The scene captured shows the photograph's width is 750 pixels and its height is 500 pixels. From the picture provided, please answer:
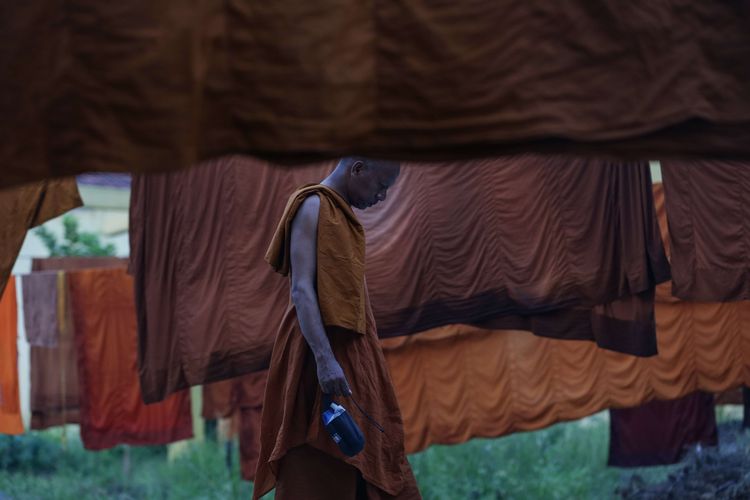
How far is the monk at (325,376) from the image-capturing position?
326 cm

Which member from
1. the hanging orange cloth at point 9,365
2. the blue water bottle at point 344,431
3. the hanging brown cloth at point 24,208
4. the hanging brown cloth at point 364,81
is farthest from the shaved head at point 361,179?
the hanging orange cloth at point 9,365

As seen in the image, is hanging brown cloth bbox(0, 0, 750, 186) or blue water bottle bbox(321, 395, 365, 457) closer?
hanging brown cloth bbox(0, 0, 750, 186)

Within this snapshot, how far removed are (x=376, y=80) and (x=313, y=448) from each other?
1878mm

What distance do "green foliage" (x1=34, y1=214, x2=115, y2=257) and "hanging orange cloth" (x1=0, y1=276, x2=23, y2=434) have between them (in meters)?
5.10

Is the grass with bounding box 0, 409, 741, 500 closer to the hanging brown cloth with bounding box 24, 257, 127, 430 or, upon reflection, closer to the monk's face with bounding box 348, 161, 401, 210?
the hanging brown cloth with bounding box 24, 257, 127, 430

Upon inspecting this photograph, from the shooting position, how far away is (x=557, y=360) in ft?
21.6

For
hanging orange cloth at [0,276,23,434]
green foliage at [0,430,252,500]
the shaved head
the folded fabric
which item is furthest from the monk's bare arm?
hanging orange cloth at [0,276,23,434]

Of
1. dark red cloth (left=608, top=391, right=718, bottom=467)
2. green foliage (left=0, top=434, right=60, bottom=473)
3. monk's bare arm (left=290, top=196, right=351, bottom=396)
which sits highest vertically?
monk's bare arm (left=290, top=196, right=351, bottom=396)

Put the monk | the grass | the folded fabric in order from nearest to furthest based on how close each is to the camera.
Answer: the monk < the folded fabric < the grass

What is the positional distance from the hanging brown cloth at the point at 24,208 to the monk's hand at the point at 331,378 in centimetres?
104

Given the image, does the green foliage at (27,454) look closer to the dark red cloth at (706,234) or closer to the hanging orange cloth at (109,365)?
the hanging orange cloth at (109,365)

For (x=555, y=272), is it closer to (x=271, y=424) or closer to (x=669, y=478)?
(x=271, y=424)

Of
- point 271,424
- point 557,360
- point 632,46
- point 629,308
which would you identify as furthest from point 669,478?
point 632,46

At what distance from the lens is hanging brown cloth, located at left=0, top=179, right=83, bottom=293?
329 centimetres
